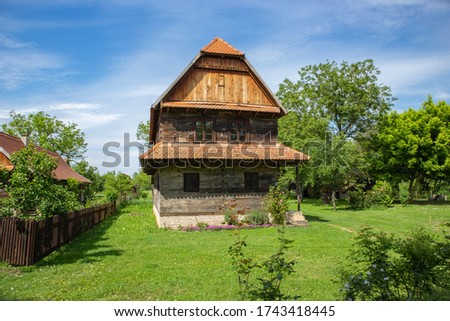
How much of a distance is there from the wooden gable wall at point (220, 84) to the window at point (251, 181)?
484 cm

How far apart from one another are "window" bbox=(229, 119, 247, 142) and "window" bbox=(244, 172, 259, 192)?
8.11 ft

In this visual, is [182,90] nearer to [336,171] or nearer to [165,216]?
[165,216]

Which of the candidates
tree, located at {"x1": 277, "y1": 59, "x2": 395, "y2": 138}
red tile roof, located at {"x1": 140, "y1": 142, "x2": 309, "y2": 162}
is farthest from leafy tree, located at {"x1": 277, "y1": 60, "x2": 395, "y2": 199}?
red tile roof, located at {"x1": 140, "y1": 142, "x2": 309, "y2": 162}

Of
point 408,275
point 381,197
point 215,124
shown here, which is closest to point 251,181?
point 215,124

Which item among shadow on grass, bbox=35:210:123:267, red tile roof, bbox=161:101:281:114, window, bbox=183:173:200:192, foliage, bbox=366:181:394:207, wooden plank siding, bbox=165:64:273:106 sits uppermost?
wooden plank siding, bbox=165:64:273:106

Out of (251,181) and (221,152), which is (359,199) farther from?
(221,152)

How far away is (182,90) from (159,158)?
5.13 meters

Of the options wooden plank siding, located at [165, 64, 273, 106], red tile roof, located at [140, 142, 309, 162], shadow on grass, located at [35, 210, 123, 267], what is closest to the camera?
shadow on grass, located at [35, 210, 123, 267]

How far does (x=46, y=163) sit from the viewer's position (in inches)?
448

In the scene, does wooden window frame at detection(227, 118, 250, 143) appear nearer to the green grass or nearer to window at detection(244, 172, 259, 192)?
window at detection(244, 172, 259, 192)

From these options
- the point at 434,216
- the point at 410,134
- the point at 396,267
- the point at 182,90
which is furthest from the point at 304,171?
the point at 396,267

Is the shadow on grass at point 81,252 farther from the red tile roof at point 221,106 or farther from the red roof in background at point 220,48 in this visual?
the red roof in background at point 220,48

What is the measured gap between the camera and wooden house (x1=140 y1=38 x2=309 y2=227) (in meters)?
18.5

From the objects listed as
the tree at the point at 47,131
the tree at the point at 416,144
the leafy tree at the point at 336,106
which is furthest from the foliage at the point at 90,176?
the tree at the point at 416,144
